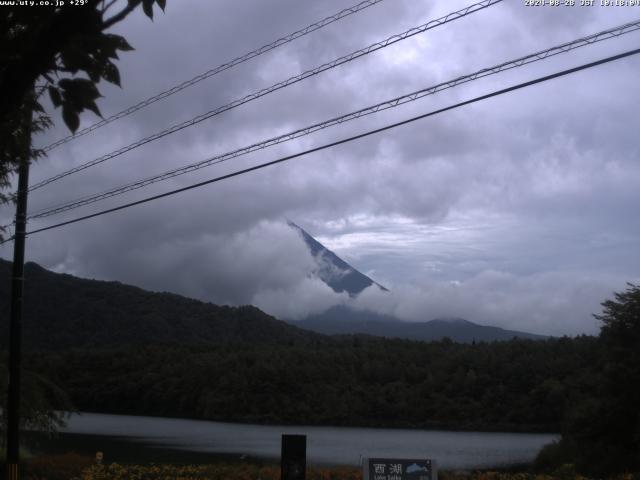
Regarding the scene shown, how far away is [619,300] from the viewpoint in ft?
96.8

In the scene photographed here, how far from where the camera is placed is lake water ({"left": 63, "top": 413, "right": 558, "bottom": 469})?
117 feet

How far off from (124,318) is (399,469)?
107944mm

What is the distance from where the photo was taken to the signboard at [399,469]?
1116cm

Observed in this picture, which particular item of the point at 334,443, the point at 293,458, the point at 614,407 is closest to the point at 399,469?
the point at 293,458

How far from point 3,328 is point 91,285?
5717 centimetres

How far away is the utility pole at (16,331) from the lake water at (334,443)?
16721mm

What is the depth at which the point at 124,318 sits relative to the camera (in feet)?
377

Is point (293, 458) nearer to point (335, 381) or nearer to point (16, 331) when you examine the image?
point (16, 331)

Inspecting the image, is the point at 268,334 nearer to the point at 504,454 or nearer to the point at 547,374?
the point at 547,374

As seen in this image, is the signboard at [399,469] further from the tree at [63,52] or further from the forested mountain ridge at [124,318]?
the forested mountain ridge at [124,318]

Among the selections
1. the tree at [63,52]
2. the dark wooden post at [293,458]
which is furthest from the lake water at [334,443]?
the tree at [63,52]

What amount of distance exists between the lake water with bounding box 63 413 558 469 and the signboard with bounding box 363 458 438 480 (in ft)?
60.7

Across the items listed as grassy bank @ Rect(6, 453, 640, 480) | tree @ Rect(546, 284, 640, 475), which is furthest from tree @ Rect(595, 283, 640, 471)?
grassy bank @ Rect(6, 453, 640, 480)

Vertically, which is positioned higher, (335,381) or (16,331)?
(335,381)
